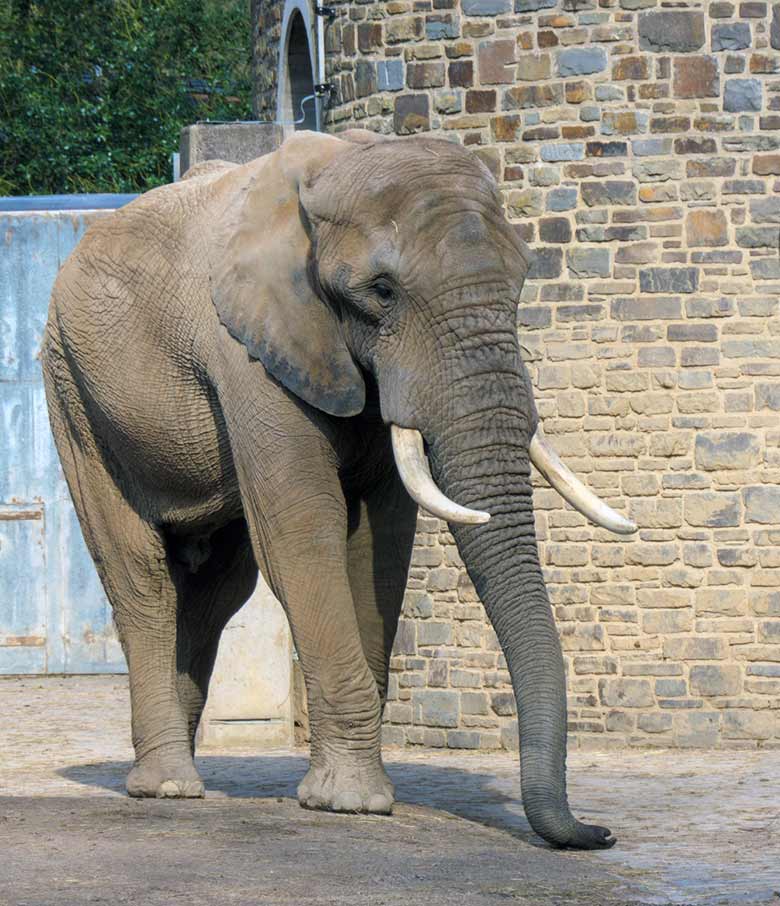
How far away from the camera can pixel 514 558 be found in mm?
7340

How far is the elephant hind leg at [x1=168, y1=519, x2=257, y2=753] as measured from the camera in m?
9.34

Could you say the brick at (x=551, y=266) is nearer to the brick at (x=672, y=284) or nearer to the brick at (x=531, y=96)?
the brick at (x=672, y=284)

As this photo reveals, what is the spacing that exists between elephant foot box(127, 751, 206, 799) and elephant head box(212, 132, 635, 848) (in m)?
1.93

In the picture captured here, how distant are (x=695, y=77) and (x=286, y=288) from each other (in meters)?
4.79

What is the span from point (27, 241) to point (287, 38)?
7.27 feet

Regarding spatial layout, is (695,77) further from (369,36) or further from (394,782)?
(394,782)

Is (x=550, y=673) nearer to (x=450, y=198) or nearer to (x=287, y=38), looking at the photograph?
(x=450, y=198)

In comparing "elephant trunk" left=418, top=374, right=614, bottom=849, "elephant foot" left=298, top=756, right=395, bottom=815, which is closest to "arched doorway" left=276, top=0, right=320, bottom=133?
"elephant foot" left=298, top=756, right=395, bottom=815

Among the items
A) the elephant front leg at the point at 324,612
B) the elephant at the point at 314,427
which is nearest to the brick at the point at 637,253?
the elephant at the point at 314,427

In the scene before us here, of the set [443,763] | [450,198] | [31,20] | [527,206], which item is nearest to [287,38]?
[527,206]

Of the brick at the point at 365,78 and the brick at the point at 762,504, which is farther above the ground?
the brick at the point at 365,78

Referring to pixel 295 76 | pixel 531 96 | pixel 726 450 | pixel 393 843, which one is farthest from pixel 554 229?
pixel 393 843

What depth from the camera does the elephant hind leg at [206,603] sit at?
9344 mm

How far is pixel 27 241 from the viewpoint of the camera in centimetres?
1507
